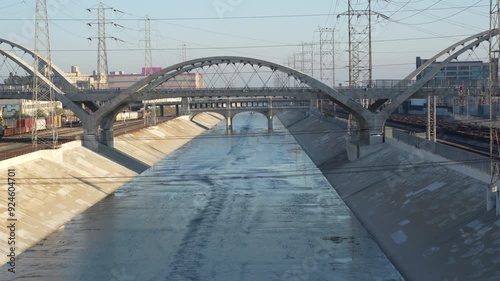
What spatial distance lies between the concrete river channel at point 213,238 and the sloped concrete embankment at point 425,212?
4.05ft

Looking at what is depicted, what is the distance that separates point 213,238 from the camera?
4181cm

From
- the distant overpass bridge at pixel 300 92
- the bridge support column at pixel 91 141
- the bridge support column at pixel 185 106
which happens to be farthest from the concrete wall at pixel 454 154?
the bridge support column at pixel 185 106

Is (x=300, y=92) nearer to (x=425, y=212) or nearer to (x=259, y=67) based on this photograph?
(x=259, y=67)

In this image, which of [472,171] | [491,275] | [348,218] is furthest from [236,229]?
[491,275]

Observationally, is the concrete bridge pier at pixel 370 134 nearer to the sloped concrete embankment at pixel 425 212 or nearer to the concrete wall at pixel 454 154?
the sloped concrete embankment at pixel 425 212

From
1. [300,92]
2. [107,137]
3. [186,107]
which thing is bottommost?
[107,137]

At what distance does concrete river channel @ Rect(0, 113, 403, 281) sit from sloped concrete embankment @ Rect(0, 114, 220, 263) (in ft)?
3.66

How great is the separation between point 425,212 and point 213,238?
12.9 m

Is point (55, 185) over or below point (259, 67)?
below

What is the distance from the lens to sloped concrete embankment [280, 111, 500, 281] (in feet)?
101

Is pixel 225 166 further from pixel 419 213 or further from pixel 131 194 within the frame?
pixel 419 213

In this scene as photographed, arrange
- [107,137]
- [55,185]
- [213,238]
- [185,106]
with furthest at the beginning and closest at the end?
1. [185,106]
2. [107,137]
3. [55,185]
4. [213,238]

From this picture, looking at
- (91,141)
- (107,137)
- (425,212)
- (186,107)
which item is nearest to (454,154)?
(425,212)

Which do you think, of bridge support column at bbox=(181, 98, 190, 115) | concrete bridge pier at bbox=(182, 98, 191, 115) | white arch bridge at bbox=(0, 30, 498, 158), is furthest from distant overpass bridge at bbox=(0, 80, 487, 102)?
concrete bridge pier at bbox=(182, 98, 191, 115)
